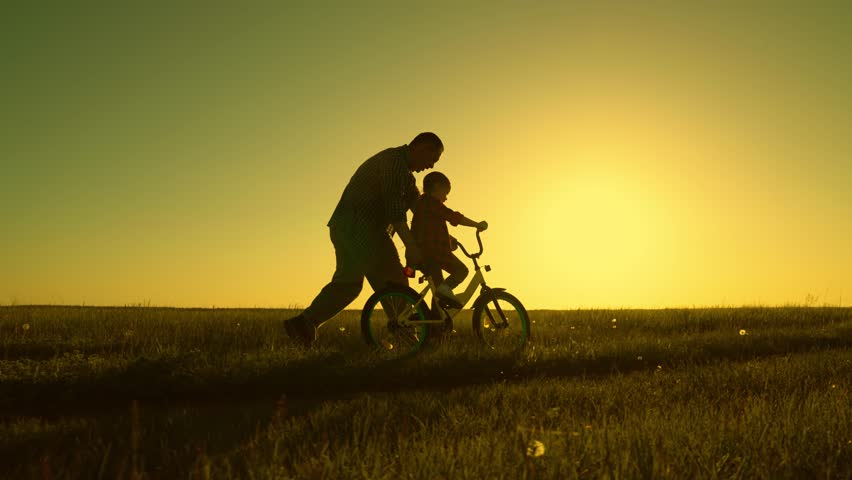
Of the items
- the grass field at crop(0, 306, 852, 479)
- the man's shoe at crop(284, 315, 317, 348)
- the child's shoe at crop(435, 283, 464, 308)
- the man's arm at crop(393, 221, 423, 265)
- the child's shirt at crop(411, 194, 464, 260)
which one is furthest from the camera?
the child's shirt at crop(411, 194, 464, 260)

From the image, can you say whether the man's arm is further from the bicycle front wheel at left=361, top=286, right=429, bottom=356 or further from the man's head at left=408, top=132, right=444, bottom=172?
the man's head at left=408, top=132, right=444, bottom=172

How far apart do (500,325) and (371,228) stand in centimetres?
232

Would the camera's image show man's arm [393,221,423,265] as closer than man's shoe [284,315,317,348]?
Yes

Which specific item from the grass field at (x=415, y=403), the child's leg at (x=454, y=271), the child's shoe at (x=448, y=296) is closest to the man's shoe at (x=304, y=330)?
the grass field at (x=415, y=403)

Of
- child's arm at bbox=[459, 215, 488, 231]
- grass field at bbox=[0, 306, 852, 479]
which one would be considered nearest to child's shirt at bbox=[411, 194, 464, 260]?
child's arm at bbox=[459, 215, 488, 231]

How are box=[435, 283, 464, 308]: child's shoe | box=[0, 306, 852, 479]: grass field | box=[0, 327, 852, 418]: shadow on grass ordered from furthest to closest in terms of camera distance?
box=[435, 283, 464, 308]: child's shoe
box=[0, 327, 852, 418]: shadow on grass
box=[0, 306, 852, 479]: grass field

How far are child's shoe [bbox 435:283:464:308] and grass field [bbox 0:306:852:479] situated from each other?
51 cm

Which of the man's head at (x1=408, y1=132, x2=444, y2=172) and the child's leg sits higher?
the man's head at (x1=408, y1=132, x2=444, y2=172)

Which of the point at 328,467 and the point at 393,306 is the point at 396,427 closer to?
the point at 328,467

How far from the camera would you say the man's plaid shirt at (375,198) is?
357 inches

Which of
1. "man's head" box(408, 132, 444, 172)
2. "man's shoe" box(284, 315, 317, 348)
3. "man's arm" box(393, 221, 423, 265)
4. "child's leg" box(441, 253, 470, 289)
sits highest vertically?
"man's head" box(408, 132, 444, 172)

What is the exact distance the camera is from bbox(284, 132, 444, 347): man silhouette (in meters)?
9.09

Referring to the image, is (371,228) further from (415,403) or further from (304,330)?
(415,403)

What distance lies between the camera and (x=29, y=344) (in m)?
9.50
